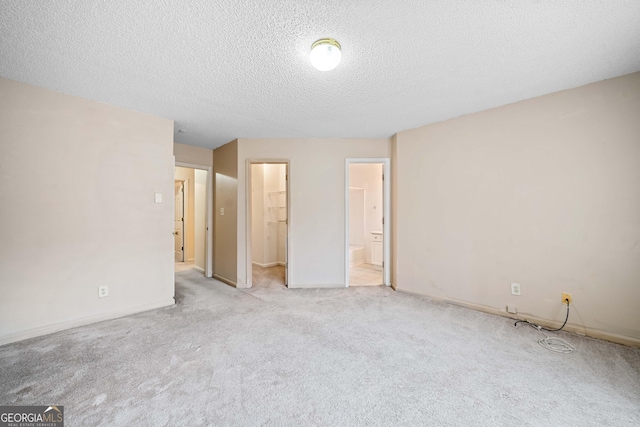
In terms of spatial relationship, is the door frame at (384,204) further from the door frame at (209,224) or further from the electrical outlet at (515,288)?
the door frame at (209,224)

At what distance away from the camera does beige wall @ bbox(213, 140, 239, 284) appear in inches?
168

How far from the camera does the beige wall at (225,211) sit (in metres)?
4.26

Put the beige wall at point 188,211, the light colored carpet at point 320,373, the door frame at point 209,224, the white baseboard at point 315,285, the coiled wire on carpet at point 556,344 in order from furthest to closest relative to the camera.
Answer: the beige wall at point 188,211 → the door frame at point 209,224 → the white baseboard at point 315,285 → the coiled wire on carpet at point 556,344 → the light colored carpet at point 320,373

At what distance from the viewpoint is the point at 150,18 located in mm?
1613

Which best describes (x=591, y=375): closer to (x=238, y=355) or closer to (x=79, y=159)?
(x=238, y=355)

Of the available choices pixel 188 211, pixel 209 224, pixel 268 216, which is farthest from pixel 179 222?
pixel 268 216

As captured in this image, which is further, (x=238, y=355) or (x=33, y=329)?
(x=33, y=329)

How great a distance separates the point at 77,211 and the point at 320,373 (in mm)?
2931

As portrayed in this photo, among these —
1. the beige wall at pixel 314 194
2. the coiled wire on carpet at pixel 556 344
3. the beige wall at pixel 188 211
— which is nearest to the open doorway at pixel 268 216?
the beige wall at pixel 314 194

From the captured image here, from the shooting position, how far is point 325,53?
5.96ft

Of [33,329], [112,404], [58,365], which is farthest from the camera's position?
[33,329]

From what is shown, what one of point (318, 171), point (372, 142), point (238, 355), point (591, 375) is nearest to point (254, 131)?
point (318, 171)

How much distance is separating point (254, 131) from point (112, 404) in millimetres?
3323

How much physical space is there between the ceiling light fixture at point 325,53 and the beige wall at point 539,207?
2.22 meters
